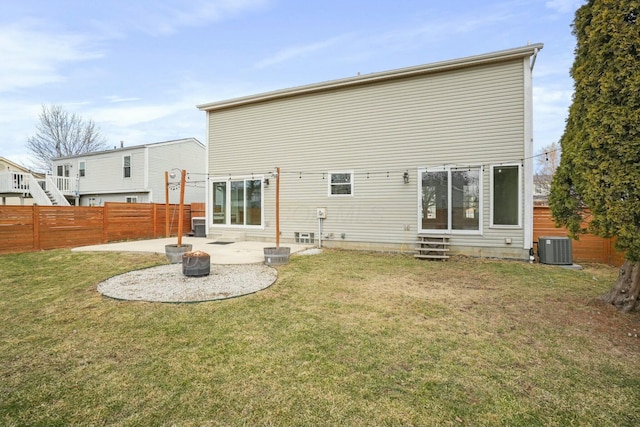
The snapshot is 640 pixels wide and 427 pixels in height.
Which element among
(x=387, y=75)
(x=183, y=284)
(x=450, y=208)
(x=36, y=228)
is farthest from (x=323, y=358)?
(x=36, y=228)

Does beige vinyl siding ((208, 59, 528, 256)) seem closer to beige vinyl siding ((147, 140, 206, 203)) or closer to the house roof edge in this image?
the house roof edge

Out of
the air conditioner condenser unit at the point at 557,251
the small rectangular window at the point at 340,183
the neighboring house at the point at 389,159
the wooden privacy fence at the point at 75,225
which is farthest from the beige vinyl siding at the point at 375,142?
the wooden privacy fence at the point at 75,225

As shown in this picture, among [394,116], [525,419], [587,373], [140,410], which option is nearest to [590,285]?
[587,373]

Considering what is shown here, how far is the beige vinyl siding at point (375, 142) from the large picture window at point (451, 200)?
0.77ft

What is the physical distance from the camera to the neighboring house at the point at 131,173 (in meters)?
17.6

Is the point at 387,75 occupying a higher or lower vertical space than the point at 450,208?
higher

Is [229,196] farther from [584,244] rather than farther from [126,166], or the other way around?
[584,244]

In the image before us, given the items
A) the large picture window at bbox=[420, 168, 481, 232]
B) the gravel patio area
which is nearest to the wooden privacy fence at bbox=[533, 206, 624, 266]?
the large picture window at bbox=[420, 168, 481, 232]

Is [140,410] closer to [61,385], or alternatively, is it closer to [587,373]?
[61,385]

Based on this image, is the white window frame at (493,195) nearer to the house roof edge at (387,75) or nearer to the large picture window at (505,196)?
the large picture window at (505,196)

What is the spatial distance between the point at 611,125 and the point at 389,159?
5609 mm

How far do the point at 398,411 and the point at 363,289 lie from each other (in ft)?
10.0

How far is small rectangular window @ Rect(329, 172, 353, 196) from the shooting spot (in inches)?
373

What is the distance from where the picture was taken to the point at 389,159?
29.5ft
